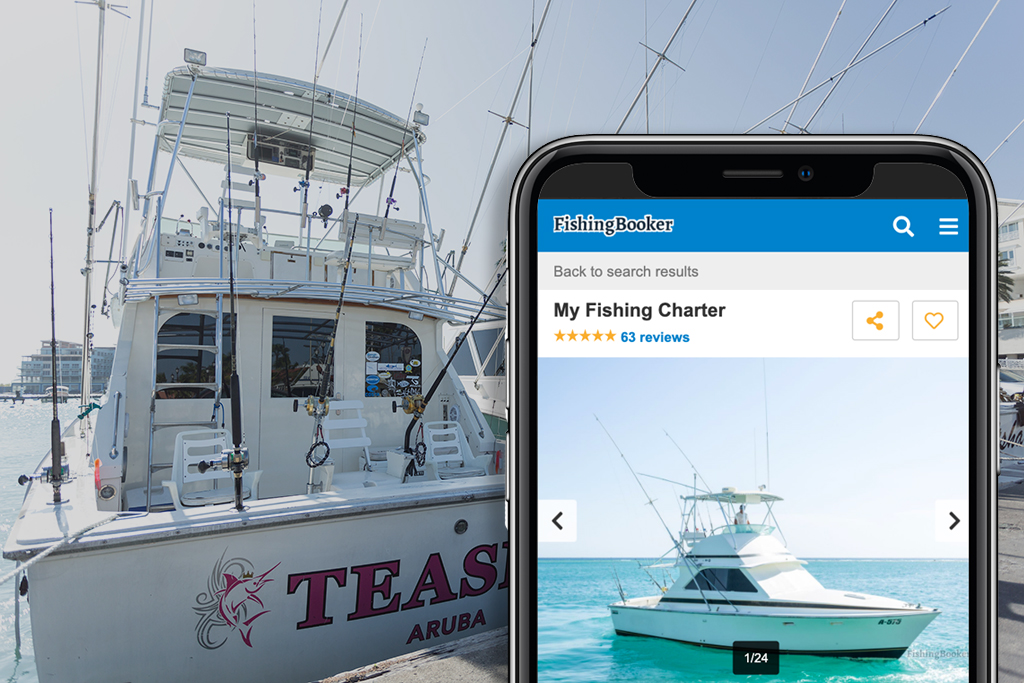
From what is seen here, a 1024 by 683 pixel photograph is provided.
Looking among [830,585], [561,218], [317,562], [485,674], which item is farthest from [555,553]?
[317,562]

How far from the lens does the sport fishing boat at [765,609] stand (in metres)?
1.11

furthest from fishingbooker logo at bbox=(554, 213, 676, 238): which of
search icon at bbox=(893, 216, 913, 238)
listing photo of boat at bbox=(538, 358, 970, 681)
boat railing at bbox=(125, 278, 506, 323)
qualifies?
boat railing at bbox=(125, 278, 506, 323)

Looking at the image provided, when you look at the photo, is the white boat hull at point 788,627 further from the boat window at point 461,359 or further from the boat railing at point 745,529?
the boat window at point 461,359

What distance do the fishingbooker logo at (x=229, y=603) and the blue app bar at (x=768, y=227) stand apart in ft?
10.4

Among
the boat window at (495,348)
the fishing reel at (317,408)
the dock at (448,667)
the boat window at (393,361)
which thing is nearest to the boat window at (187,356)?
the fishing reel at (317,408)

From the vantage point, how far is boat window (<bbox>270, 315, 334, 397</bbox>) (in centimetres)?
577

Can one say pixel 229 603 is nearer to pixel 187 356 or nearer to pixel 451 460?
pixel 451 460

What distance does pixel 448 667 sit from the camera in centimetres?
275

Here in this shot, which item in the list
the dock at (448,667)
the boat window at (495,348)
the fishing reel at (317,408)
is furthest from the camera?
the boat window at (495,348)

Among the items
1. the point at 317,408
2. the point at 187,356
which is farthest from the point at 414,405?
the point at 187,356

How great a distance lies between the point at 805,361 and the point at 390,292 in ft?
14.4

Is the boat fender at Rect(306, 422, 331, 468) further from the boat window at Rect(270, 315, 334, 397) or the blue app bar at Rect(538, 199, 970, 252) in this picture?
the blue app bar at Rect(538, 199, 970, 252)

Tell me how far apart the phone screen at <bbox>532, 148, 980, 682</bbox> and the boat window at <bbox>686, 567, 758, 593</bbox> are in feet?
0.28

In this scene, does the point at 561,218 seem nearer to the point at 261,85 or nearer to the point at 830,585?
the point at 830,585
